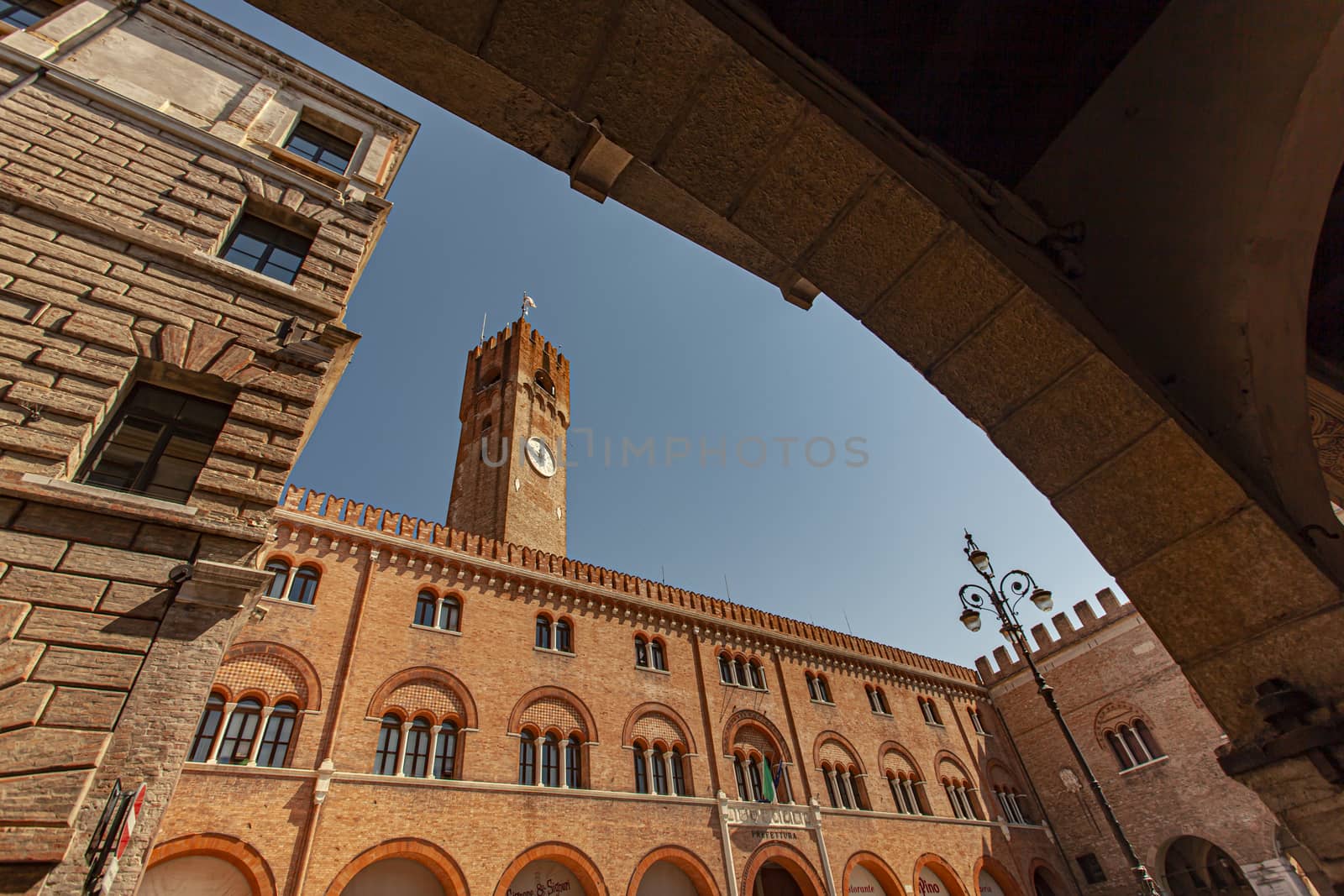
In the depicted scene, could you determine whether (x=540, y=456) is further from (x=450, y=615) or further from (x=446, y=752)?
(x=446, y=752)

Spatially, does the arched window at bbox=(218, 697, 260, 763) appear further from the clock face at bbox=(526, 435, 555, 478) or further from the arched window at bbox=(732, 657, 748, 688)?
the clock face at bbox=(526, 435, 555, 478)

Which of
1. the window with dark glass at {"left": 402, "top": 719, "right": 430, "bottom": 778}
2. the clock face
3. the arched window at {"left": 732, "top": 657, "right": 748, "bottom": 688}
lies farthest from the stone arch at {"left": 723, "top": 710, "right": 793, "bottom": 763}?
the clock face

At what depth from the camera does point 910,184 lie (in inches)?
96.0

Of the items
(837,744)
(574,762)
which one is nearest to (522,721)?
(574,762)

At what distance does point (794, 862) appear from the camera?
49.5 ft

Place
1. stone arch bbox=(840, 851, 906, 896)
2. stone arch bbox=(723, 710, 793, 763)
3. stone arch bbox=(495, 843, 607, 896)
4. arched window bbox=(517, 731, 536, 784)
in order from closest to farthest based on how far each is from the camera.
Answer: stone arch bbox=(495, 843, 607, 896) → arched window bbox=(517, 731, 536, 784) → stone arch bbox=(840, 851, 906, 896) → stone arch bbox=(723, 710, 793, 763)

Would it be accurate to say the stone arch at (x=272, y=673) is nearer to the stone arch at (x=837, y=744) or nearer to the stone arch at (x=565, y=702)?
the stone arch at (x=565, y=702)

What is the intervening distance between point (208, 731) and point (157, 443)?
8267mm

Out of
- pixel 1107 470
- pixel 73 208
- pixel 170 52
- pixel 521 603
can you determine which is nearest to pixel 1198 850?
pixel 521 603

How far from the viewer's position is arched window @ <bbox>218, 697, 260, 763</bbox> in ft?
33.6

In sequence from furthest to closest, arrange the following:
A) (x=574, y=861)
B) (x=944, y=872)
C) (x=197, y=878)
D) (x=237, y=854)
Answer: (x=944, y=872) < (x=574, y=861) < (x=237, y=854) < (x=197, y=878)

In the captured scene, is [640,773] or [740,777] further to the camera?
[740,777]

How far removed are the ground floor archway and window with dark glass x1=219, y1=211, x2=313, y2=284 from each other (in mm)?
15211

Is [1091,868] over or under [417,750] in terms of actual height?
under
